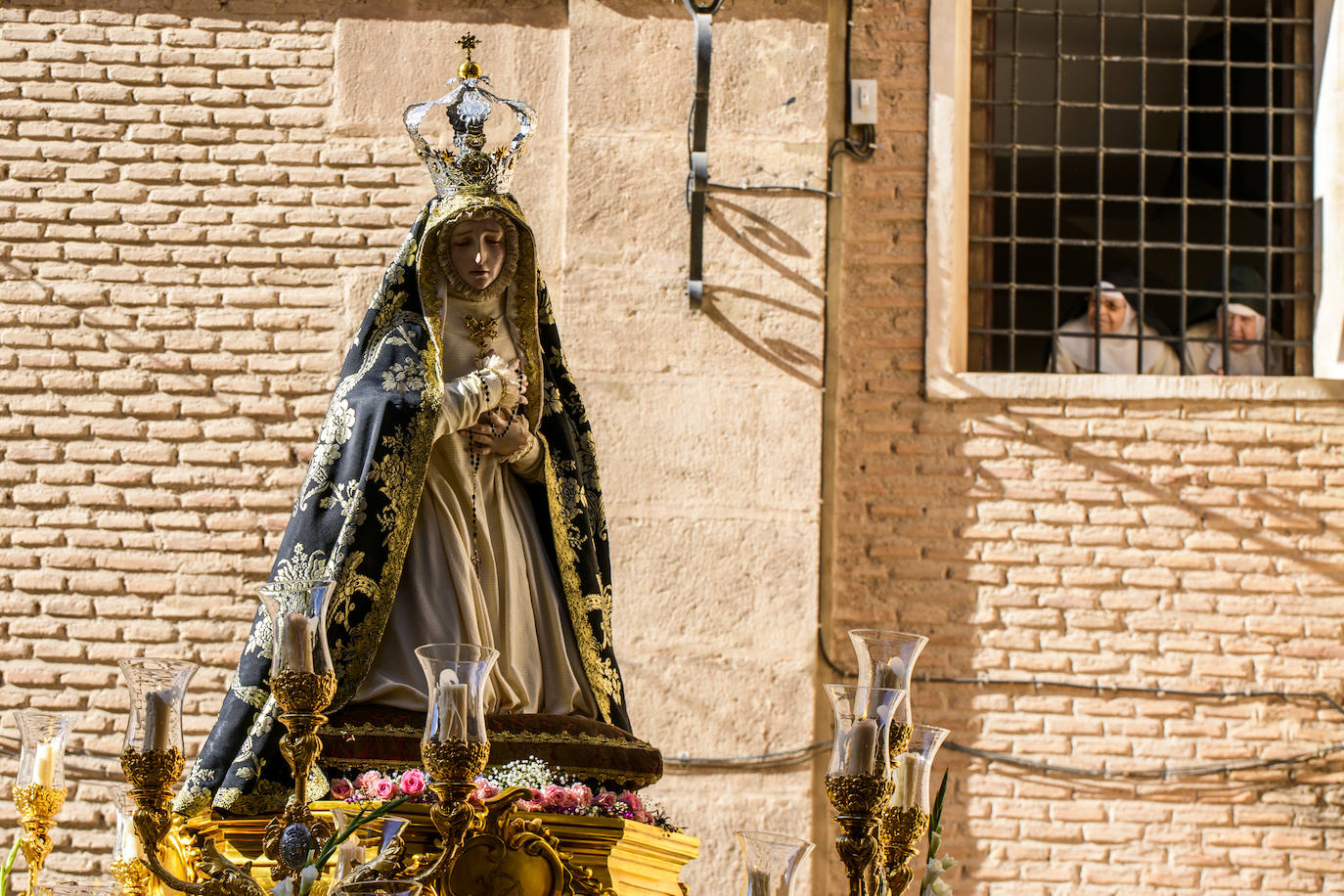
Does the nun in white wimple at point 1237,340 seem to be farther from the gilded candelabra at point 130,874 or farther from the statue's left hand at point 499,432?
the gilded candelabra at point 130,874

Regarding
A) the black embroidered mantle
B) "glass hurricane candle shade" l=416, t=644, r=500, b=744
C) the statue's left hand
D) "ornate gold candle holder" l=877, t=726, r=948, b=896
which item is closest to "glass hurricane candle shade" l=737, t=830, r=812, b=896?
"ornate gold candle holder" l=877, t=726, r=948, b=896

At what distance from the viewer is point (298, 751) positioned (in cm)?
287

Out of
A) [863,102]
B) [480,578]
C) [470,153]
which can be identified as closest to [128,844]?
[480,578]

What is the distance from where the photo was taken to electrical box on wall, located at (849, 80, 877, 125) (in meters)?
6.54

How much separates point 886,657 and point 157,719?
47.2 inches

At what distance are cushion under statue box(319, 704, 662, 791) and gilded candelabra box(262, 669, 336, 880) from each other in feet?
2.65

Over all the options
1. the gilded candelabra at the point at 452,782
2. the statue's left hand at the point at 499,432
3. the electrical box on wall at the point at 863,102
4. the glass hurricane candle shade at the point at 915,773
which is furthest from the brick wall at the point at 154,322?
the glass hurricane candle shade at the point at 915,773

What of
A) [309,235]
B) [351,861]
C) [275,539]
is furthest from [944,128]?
[351,861]

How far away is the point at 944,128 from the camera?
6605 millimetres

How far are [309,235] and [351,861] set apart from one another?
404 centimetres

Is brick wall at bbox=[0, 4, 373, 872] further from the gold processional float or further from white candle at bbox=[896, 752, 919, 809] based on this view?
white candle at bbox=[896, 752, 919, 809]

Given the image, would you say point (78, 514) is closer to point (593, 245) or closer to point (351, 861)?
point (593, 245)

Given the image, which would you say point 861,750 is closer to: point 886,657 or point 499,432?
point 886,657

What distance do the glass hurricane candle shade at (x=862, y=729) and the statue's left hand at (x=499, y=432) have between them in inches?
59.6
